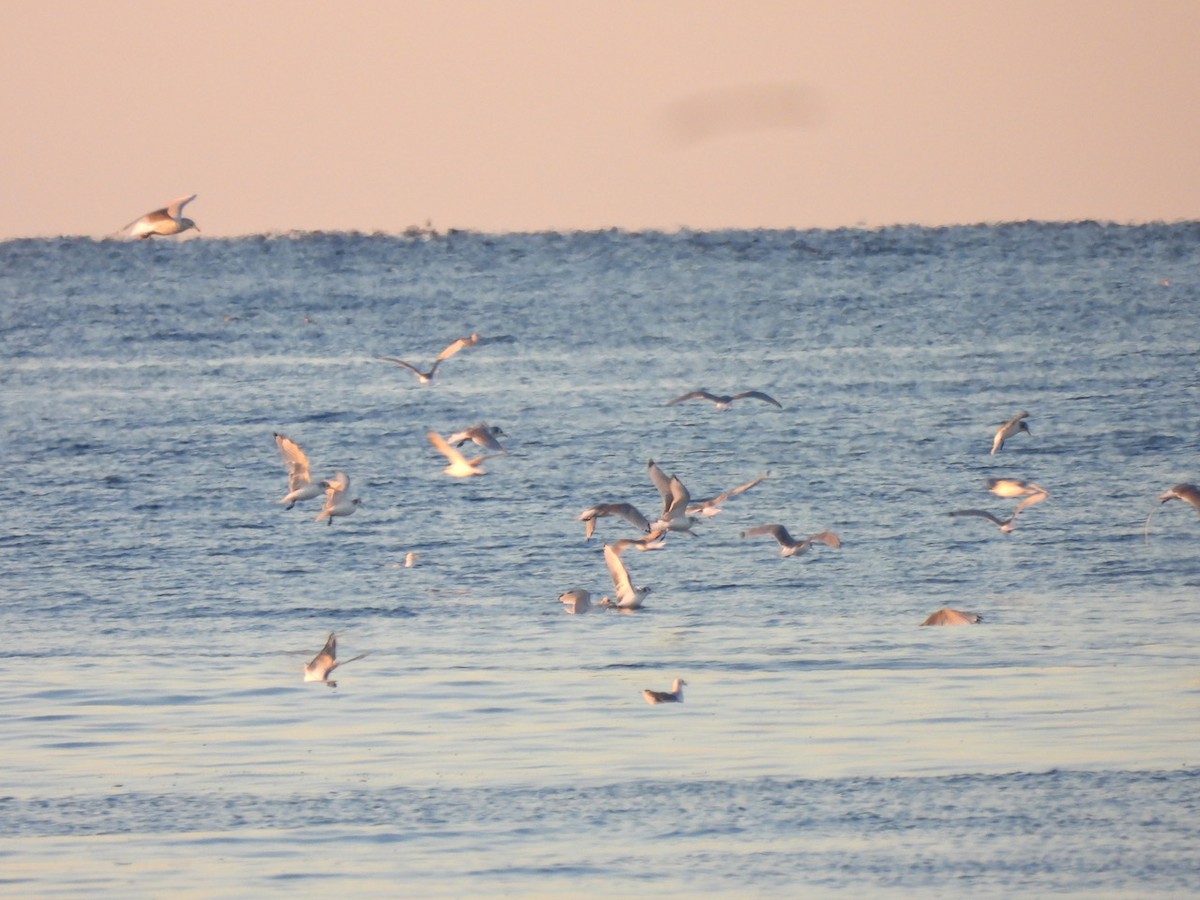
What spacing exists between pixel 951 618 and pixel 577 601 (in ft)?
10.3

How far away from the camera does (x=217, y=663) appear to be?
1761cm

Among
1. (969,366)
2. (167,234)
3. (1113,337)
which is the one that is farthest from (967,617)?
(1113,337)

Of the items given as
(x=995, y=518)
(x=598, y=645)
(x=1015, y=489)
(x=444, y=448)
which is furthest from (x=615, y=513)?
(x=1015, y=489)

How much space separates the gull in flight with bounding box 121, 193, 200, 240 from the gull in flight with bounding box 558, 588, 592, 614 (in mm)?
4344

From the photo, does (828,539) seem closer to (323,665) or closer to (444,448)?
(444,448)

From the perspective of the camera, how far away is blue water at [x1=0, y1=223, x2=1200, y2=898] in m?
A: 12.3

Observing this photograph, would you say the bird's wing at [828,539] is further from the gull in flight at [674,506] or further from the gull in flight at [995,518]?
the gull in flight at [674,506]

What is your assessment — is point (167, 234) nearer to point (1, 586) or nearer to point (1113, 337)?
point (1, 586)

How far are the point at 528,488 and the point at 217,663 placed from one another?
12371 millimetres

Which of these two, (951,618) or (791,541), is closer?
(951,618)

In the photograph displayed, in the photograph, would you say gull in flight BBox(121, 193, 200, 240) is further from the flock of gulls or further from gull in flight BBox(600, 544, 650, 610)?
gull in flight BBox(600, 544, 650, 610)

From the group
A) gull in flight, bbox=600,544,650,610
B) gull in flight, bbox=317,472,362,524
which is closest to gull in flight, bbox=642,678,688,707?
gull in flight, bbox=600,544,650,610

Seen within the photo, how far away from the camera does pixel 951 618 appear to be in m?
18.7

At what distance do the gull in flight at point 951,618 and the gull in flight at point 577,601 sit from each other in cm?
289
